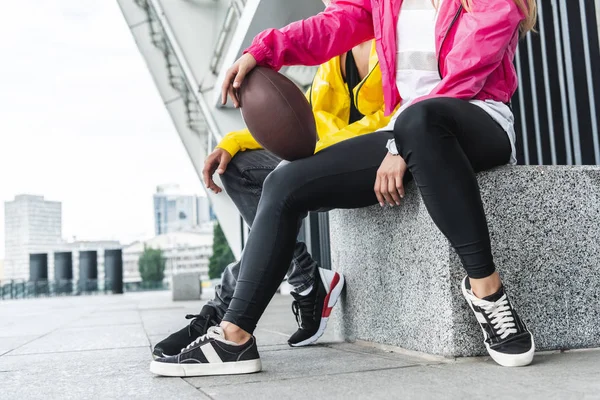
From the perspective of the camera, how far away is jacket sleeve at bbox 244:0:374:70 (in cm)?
251

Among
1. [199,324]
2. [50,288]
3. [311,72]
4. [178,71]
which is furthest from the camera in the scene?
[50,288]

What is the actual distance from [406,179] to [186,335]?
1.04m

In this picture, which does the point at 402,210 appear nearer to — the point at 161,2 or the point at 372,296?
the point at 372,296

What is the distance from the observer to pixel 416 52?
2.47 meters

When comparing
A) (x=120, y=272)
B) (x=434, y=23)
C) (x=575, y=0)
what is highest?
(x=575, y=0)

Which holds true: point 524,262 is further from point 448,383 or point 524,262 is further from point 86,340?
point 86,340

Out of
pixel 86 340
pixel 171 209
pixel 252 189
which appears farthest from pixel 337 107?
pixel 171 209

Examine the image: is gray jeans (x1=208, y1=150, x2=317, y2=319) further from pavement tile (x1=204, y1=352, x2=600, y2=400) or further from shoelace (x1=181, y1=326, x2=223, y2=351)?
pavement tile (x1=204, y1=352, x2=600, y2=400)

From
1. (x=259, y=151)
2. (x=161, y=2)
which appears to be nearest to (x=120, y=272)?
(x=161, y=2)

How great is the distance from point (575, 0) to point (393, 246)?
2.10 m

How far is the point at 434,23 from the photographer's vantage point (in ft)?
8.05

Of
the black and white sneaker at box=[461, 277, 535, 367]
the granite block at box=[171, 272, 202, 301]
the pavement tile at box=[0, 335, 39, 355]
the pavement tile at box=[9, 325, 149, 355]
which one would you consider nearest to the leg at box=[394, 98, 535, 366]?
the black and white sneaker at box=[461, 277, 535, 367]

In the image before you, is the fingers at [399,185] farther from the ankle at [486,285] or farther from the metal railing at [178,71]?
the metal railing at [178,71]

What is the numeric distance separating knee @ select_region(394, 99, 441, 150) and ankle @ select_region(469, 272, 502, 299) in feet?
1.55
